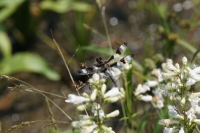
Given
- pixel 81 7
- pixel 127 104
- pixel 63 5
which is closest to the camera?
pixel 127 104

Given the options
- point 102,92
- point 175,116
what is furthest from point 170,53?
point 102,92

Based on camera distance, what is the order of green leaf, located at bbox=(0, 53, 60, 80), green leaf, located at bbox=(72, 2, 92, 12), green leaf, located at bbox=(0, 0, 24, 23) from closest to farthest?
green leaf, located at bbox=(0, 53, 60, 80) → green leaf, located at bbox=(0, 0, 24, 23) → green leaf, located at bbox=(72, 2, 92, 12)

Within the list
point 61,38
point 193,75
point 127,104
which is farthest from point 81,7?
point 193,75

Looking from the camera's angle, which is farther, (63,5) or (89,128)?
(63,5)

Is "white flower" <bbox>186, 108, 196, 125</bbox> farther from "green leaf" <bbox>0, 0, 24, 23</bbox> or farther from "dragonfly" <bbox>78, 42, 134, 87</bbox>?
"green leaf" <bbox>0, 0, 24, 23</bbox>

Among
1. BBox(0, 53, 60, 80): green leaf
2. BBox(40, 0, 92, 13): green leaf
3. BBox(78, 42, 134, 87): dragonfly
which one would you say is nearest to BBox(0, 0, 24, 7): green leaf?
BBox(40, 0, 92, 13): green leaf

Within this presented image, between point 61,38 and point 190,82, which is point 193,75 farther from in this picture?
point 61,38

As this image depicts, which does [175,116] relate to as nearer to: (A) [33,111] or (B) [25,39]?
(A) [33,111]
